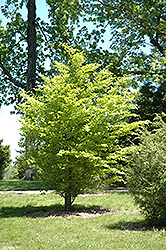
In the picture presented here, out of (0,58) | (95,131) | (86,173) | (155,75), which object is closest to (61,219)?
(86,173)

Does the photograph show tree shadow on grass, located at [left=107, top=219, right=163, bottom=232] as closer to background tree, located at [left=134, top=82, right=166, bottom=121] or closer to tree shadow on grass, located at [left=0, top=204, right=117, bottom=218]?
tree shadow on grass, located at [left=0, top=204, right=117, bottom=218]

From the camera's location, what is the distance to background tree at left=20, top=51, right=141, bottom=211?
8945 mm

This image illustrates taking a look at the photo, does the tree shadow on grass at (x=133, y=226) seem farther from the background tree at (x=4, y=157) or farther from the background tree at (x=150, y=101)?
the background tree at (x=4, y=157)

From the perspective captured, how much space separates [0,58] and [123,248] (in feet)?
55.1

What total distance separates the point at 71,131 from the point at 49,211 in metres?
2.72

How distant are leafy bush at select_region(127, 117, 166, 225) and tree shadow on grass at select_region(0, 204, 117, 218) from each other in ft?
7.27

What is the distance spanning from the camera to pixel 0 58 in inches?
761

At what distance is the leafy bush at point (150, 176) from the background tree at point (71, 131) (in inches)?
70.9

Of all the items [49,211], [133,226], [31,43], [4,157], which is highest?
[31,43]

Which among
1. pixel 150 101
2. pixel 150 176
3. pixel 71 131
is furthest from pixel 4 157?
pixel 150 176

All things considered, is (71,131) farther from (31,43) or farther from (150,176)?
(31,43)

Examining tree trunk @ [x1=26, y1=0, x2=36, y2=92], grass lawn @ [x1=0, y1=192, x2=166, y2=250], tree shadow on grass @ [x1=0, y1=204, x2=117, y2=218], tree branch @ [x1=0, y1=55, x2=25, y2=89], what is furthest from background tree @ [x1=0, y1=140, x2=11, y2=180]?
tree shadow on grass @ [x1=0, y1=204, x2=117, y2=218]

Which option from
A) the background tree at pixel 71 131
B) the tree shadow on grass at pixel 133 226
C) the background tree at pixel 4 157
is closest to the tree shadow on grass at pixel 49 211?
the background tree at pixel 71 131

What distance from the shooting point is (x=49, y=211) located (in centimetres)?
942
